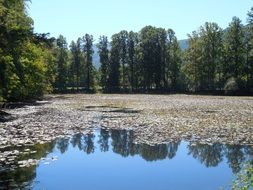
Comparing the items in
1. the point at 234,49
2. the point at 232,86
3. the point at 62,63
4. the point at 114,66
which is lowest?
the point at 232,86

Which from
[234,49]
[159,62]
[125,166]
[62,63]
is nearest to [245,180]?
[125,166]

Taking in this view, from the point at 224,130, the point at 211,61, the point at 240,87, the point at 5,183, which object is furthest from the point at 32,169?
the point at 211,61

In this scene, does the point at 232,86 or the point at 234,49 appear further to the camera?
the point at 234,49

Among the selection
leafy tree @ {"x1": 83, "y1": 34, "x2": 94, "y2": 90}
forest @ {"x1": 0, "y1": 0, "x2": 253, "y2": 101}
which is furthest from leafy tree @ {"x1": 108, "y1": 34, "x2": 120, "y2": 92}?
leafy tree @ {"x1": 83, "y1": 34, "x2": 94, "y2": 90}

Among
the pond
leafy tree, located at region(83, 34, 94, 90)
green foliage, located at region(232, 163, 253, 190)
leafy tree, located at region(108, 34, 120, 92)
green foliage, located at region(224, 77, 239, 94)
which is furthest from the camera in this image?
leafy tree, located at region(83, 34, 94, 90)

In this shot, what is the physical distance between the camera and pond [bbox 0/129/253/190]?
14.2 m

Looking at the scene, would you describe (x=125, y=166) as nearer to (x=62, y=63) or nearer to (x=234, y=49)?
(x=234, y=49)

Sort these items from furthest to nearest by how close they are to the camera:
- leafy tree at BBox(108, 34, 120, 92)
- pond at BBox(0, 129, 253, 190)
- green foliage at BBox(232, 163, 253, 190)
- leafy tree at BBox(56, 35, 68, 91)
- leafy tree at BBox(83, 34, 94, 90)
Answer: leafy tree at BBox(83, 34, 94, 90) < leafy tree at BBox(108, 34, 120, 92) < leafy tree at BBox(56, 35, 68, 91) < pond at BBox(0, 129, 253, 190) < green foliage at BBox(232, 163, 253, 190)

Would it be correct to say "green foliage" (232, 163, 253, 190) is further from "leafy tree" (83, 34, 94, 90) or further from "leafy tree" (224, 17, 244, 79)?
"leafy tree" (83, 34, 94, 90)

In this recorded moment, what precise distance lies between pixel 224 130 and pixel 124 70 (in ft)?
307

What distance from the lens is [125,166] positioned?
690 inches

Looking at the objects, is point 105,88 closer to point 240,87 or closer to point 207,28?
point 207,28

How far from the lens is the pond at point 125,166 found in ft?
46.7

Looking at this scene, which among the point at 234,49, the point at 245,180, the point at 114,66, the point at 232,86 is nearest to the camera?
the point at 245,180
